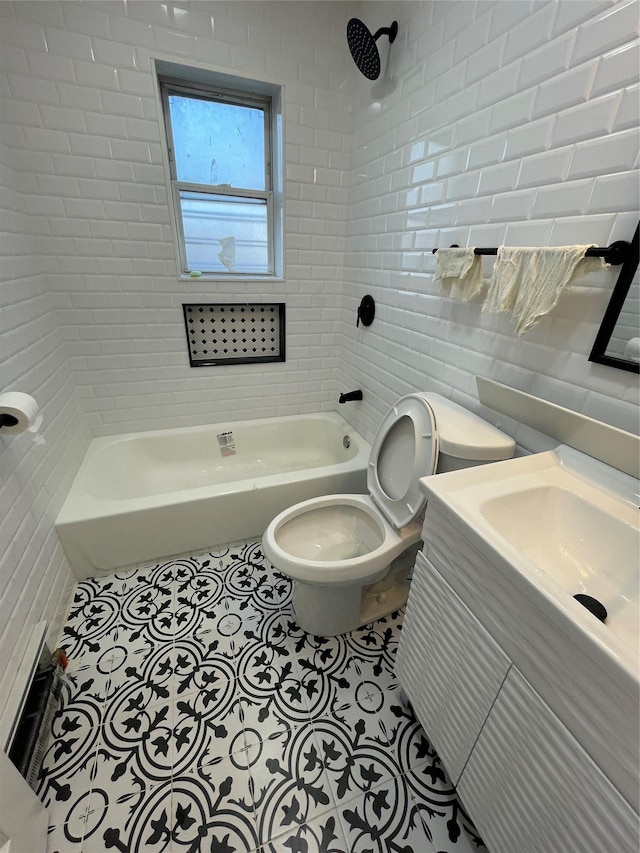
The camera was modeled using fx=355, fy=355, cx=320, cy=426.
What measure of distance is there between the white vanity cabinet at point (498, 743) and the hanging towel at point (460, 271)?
2.89ft

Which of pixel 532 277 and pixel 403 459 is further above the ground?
pixel 532 277

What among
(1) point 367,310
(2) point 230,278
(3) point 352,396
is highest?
(2) point 230,278

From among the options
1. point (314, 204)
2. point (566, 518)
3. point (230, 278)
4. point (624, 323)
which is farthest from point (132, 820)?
point (314, 204)

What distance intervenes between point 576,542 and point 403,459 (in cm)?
59

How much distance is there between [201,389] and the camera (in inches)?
86.5

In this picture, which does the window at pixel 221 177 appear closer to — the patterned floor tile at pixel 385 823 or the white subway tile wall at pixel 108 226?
the white subway tile wall at pixel 108 226

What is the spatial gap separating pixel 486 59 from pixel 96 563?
2.37 metres

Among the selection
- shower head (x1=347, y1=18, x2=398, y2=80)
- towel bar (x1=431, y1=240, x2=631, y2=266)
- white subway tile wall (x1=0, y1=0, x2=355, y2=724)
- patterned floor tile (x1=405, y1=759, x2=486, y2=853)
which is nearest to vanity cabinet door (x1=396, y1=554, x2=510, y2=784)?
patterned floor tile (x1=405, y1=759, x2=486, y2=853)

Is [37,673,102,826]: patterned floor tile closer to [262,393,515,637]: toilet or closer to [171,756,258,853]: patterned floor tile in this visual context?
[171,756,258,853]: patterned floor tile

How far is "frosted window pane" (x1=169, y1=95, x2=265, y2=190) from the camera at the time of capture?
5.97 feet

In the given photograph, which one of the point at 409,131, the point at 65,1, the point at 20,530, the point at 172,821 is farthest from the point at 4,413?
the point at 409,131

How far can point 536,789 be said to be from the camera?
66 centimetres

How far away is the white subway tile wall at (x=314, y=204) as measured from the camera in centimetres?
90

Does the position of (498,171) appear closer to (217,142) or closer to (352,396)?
(352,396)
